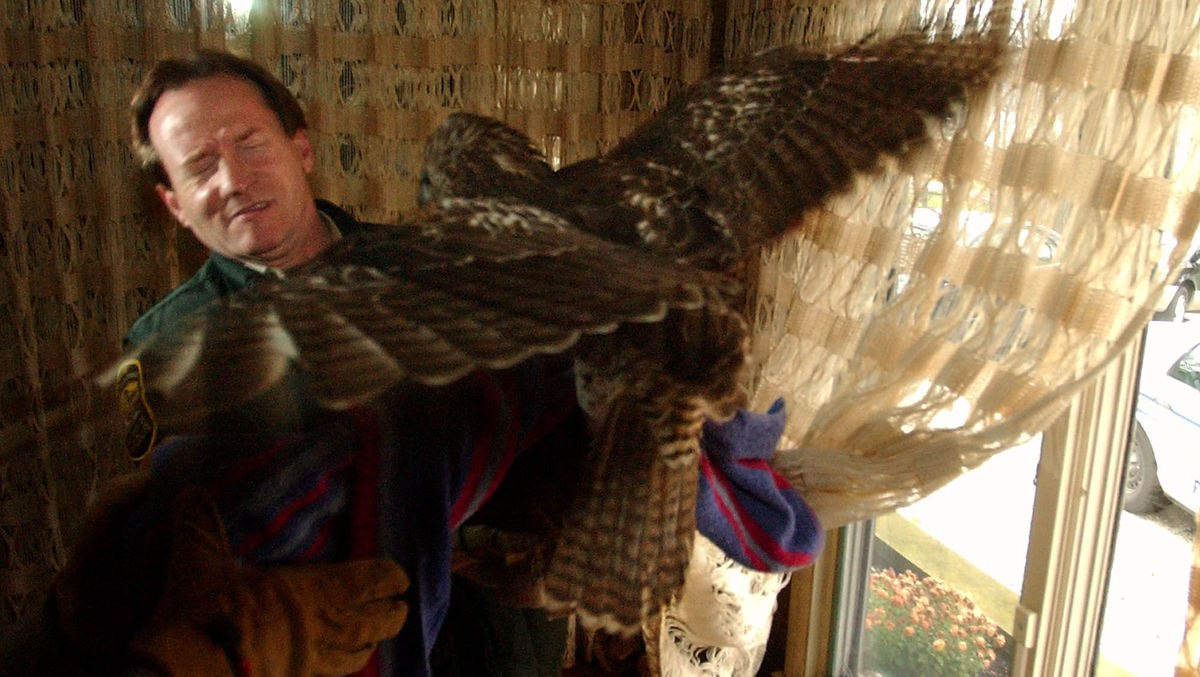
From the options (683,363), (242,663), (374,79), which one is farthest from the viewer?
(374,79)

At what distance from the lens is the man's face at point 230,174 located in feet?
2.02

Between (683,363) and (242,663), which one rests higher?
(683,363)

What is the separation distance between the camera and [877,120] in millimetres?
853

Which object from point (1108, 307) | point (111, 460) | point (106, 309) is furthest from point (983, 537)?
point (106, 309)

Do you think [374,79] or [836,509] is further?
[374,79]

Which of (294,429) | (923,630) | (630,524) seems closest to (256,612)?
(294,429)

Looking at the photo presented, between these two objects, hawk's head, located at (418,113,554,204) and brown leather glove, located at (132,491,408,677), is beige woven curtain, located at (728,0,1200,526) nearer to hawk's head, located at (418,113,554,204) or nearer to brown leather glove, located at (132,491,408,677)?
hawk's head, located at (418,113,554,204)

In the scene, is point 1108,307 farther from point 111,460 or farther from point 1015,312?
point 111,460

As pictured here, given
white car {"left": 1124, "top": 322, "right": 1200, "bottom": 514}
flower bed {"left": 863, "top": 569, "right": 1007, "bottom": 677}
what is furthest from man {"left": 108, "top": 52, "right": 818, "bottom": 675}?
flower bed {"left": 863, "top": 569, "right": 1007, "bottom": 677}

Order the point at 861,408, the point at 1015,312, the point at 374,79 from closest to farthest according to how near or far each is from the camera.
Answer: the point at 1015,312 → the point at 861,408 → the point at 374,79

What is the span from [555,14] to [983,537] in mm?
1217

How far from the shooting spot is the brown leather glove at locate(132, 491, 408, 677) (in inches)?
18.2

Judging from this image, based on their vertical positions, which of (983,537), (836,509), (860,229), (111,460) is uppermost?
(860,229)

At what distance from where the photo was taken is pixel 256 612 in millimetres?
490
